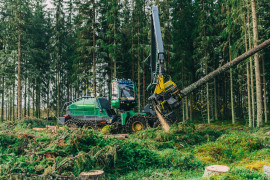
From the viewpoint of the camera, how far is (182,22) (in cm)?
2261

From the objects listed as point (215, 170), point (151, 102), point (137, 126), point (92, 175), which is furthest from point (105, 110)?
point (215, 170)

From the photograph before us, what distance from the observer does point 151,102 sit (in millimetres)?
11016

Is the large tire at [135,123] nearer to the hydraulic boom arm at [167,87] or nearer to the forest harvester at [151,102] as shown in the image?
the forest harvester at [151,102]

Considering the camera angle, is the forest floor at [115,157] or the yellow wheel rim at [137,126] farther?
the yellow wheel rim at [137,126]

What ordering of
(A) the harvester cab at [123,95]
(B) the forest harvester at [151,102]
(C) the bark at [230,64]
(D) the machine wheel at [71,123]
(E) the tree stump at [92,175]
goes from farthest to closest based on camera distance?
(D) the machine wheel at [71,123] < (A) the harvester cab at [123,95] < (B) the forest harvester at [151,102] < (C) the bark at [230,64] < (E) the tree stump at [92,175]

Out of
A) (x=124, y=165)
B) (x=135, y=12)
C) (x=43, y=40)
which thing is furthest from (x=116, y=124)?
(x=43, y=40)

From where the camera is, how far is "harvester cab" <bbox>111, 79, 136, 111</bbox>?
1371 centimetres

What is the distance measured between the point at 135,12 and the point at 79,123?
11.7 meters

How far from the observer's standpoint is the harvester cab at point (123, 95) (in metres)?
13.7

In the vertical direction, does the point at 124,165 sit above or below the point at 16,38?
below

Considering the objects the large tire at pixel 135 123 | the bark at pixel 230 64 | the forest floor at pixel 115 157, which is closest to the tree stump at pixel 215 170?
the forest floor at pixel 115 157

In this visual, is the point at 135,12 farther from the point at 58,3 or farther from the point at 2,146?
the point at 2,146

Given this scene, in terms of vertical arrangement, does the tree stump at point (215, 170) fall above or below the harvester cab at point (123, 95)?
below

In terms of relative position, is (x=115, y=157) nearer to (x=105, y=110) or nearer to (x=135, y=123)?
(x=135, y=123)
